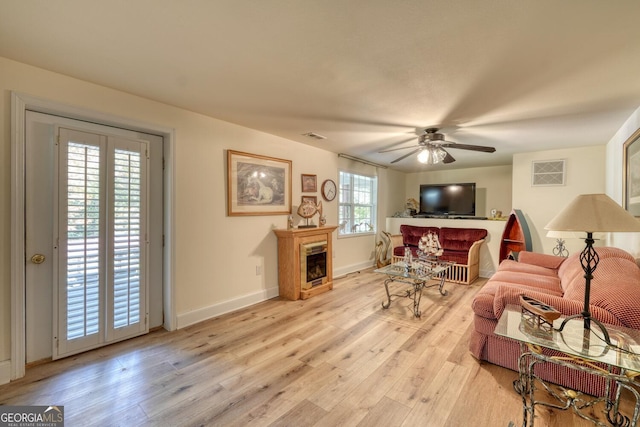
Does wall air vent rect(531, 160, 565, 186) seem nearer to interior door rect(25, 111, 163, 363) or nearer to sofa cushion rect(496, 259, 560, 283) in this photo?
sofa cushion rect(496, 259, 560, 283)

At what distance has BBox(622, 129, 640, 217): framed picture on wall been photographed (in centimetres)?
247

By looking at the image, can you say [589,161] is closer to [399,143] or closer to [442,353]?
[399,143]

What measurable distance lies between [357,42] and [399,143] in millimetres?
2635

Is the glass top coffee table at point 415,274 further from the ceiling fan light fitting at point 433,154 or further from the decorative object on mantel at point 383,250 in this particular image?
the decorative object on mantel at point 383,250

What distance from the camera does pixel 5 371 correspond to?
1.93 metres

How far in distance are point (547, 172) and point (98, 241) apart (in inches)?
242

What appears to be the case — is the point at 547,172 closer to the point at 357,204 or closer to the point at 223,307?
the point at 357,204

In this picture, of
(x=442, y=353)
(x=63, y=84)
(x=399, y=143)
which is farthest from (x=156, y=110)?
(x=442, y=353)

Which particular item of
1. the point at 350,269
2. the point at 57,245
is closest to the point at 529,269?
the point at 350,269

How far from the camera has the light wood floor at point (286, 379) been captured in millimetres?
1656

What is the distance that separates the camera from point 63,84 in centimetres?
213

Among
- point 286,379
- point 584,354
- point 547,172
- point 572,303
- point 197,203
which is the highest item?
point 547,172

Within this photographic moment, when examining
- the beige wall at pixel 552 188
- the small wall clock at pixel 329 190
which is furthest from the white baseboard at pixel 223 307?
the beige wall at pixel 552 188

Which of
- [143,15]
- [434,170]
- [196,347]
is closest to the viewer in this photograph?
[143,15]
